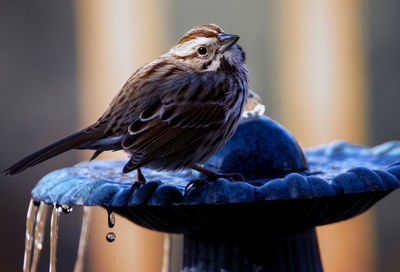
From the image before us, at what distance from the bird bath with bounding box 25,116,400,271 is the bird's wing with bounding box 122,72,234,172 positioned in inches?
9.1

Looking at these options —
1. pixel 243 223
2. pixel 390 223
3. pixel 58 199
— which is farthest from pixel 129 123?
pixel 390 223

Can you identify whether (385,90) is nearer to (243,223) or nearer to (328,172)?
(328,172)

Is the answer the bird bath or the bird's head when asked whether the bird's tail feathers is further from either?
the bird's head

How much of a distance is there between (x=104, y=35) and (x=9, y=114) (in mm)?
1684

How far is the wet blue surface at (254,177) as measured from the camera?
2697mm

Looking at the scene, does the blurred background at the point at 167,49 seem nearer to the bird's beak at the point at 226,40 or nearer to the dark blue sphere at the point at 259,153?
the dark blue sphere at the point at 259,153

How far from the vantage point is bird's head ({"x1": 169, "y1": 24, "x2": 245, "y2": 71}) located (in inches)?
134

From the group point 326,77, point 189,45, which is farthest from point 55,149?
point 326,77

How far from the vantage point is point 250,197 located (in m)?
2.66

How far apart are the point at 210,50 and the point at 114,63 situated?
5.21 metres

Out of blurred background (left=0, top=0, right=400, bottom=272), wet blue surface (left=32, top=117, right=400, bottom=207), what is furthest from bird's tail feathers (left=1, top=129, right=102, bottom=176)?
blurred background (left=0, top=0, right=400, bottom=272)

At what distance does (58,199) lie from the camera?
2992 millimetres

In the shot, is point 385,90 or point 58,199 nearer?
point 58,199

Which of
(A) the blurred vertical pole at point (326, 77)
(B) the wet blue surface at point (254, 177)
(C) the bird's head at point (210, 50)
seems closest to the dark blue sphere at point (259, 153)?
(B) the wet blue surface at point (254, 177)
